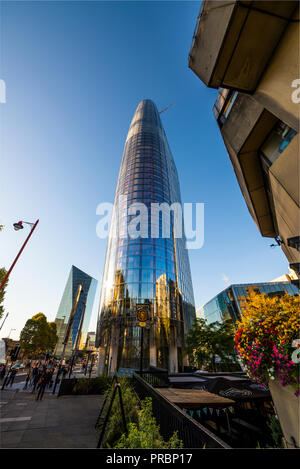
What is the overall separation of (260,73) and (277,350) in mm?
9232

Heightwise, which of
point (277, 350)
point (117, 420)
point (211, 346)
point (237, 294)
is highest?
point (237, 294)

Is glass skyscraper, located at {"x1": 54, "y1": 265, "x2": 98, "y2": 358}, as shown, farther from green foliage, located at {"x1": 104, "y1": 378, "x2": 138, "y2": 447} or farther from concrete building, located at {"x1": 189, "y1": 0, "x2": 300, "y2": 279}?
concrete building, located at {"x1": 189, "y1": 0, "x2": 300, "y2": 279}

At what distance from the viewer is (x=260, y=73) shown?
23.1 ft

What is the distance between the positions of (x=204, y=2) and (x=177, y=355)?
134ft

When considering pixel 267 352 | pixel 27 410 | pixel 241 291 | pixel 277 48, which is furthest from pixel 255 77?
pixel 241 291

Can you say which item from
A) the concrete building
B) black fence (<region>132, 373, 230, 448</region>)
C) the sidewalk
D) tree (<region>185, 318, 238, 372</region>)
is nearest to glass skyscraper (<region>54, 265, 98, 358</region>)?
tree (<region>185, 318, 238, 372</region>)

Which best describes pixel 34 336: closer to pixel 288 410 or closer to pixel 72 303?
pixel 72 303

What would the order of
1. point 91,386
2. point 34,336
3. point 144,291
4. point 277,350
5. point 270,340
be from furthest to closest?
point 34,336, point 144,291, point 91,386, point 270,340, point 277,350

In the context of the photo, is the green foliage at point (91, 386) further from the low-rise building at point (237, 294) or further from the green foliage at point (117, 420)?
the low-rise building at point (237, 294)

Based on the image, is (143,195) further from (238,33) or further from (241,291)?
(241,291)

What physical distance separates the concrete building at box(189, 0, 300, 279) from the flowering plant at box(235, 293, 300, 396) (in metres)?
3.12

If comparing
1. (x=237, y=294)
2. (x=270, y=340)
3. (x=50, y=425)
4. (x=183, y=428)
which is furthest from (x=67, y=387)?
(x=237, y=294)

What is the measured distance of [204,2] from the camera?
7234 millimetres

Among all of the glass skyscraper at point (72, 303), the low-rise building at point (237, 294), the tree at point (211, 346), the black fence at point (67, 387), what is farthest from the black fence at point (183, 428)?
the glass skyscraper at point (72, 303)
